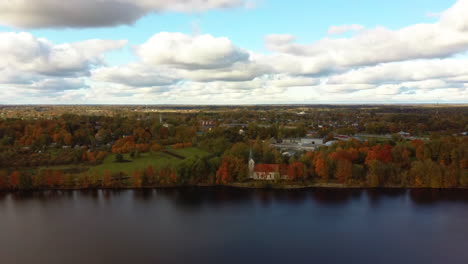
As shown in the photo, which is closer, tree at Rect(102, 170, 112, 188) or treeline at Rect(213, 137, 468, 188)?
treeline at Rect(213, 137, 468, 188)

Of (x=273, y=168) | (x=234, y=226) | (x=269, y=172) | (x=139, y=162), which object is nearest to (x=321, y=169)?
(x=273, y=168)

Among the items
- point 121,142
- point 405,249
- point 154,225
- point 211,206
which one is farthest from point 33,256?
point 121,142

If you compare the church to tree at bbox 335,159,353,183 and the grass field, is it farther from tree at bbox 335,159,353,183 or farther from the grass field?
the grass field

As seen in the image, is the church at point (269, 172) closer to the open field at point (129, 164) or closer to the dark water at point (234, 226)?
the dark water at point (234, 226)

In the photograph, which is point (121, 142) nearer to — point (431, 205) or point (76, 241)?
point (76, 241)

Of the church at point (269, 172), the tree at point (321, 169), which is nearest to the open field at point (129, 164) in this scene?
the church at point (269, 172)

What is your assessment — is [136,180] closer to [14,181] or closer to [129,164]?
[129,164]

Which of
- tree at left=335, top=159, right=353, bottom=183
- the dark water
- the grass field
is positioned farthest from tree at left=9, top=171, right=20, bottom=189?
tree at left=335, top=159, right=353, bottom=183
